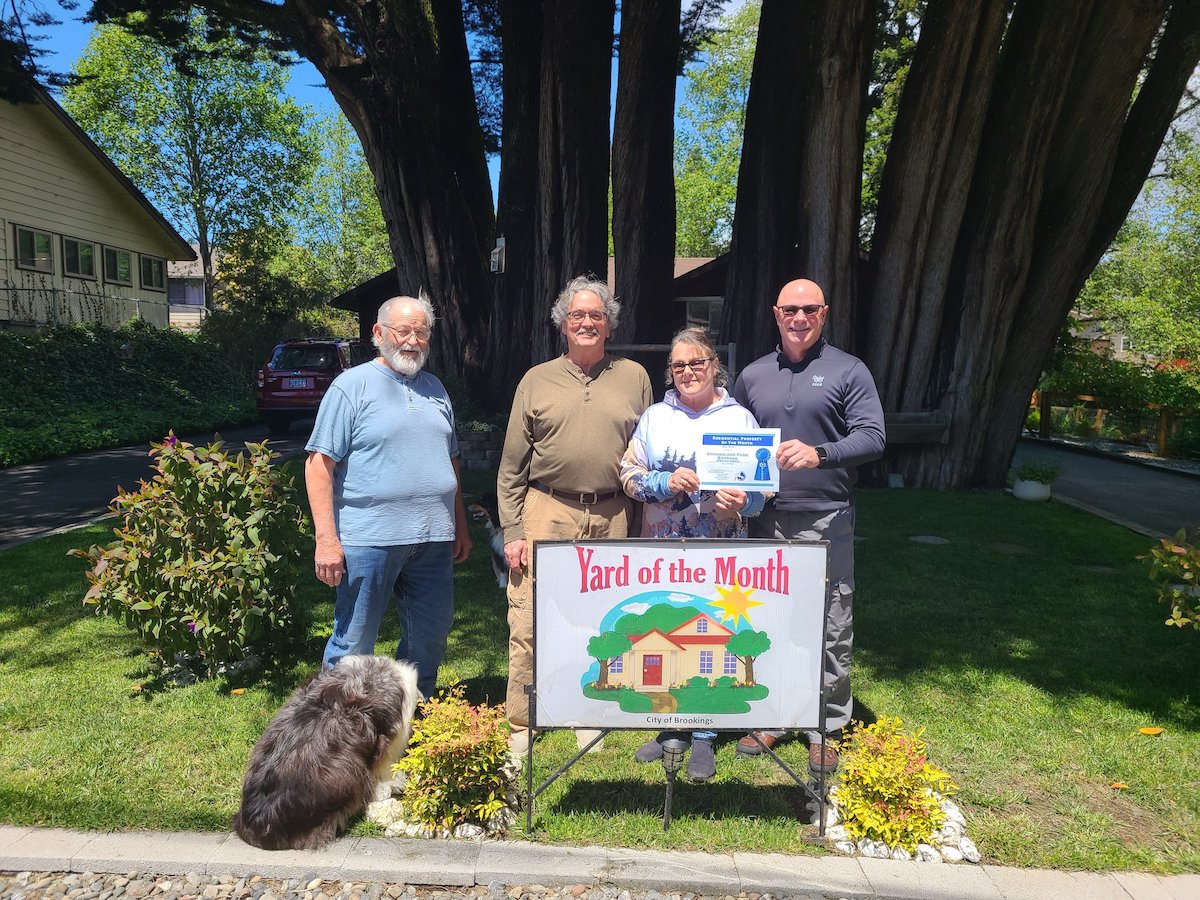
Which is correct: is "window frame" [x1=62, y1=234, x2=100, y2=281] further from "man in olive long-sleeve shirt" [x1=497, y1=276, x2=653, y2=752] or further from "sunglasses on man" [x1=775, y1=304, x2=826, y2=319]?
"sunglasses on man" [x1=775, y1=304, x2=826, y2=319]

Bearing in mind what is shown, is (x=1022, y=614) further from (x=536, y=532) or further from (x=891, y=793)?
(x=536, y=532)

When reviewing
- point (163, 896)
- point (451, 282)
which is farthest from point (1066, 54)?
point (163, 896)

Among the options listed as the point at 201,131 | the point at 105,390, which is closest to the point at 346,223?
the point at 201,131

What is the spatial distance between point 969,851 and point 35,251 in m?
24.6

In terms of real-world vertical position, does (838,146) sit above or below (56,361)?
above

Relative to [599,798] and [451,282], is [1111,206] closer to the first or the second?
[451,282]

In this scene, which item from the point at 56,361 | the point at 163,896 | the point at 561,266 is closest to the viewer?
the point at 163,896

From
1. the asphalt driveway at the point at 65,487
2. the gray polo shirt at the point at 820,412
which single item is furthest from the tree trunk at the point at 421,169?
the gray polo shirt at the point at 820,412

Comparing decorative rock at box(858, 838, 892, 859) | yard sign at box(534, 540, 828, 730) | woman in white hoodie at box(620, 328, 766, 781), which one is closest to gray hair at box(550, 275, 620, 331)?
woman in white hoodie at box(620, 328, 766, 781)

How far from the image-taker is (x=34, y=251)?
20.9 m

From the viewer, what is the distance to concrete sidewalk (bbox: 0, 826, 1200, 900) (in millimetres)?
2877

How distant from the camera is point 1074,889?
2.87 m

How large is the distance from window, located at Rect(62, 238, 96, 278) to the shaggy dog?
77.2ft

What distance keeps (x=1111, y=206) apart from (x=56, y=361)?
1952 cm
